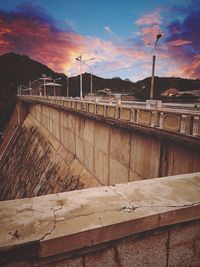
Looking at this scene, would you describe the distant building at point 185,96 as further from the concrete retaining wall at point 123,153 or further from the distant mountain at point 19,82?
the distant mountain at point 19,82

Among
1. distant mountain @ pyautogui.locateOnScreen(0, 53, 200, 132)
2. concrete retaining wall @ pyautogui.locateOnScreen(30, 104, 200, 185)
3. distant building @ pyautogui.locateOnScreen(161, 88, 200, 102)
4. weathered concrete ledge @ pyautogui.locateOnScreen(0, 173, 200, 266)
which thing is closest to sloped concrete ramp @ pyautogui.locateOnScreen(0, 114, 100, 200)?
concrete retaining wall @ pyautogui.locateOnScreen(30, 104, 200, 185)

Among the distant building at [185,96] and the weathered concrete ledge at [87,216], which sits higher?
the distant building at [185,96]

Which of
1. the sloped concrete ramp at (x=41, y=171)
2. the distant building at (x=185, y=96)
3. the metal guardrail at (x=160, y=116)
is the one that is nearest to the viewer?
the metal guardrail at (x=160, y=116)

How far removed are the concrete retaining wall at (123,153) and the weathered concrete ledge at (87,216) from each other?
3.72m

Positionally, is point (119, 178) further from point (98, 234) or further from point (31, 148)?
point (31, 148)

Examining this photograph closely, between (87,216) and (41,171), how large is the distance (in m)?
19.1

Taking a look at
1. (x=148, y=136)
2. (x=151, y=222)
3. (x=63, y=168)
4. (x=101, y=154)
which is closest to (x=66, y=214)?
(x=151, y=222)

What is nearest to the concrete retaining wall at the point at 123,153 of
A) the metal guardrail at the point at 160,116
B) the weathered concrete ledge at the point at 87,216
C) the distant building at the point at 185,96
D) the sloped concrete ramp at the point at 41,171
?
the metal guardrail at the point at 160,116

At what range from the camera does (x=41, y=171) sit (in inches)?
766

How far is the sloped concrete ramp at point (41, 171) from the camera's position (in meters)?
13.5

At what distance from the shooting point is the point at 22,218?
1600 mm

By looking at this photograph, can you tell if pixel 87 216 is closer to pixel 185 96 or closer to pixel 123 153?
pixel 123 153

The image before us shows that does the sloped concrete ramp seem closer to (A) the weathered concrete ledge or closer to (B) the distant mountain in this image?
(A) the weathered concrete ledge

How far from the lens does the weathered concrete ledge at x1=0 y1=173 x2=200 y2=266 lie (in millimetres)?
1389
